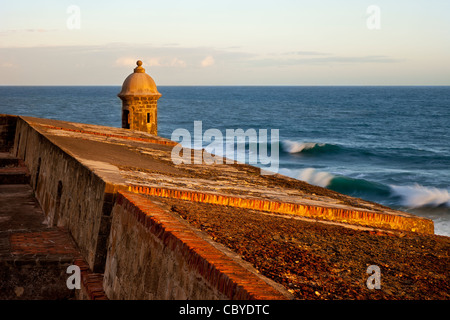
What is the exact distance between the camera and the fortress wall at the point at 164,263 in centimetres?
343

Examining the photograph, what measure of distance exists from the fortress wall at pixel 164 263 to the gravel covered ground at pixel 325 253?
294 mm

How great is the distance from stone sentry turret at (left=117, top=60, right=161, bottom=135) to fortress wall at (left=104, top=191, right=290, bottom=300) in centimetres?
1198

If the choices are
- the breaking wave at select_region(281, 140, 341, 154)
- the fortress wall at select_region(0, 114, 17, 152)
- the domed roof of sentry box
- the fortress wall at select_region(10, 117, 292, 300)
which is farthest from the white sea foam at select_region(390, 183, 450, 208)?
the fortress wall at select_region(10, 117, 292, 300)

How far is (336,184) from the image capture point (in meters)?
30.7

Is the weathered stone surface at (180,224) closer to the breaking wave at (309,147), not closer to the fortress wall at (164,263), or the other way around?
the fortress wall at (164,263)

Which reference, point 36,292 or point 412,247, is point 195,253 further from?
point 36,292

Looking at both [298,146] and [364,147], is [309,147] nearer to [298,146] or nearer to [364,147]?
[298,146]

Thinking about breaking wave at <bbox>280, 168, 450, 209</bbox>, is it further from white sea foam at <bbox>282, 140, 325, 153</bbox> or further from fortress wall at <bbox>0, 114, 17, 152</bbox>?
fortress wall at <bbox>0, 114, 17, 152</bbox>

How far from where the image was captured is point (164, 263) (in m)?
4.36

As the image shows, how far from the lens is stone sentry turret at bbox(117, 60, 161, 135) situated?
17.4 meters

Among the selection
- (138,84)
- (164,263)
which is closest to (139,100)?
(138,84)

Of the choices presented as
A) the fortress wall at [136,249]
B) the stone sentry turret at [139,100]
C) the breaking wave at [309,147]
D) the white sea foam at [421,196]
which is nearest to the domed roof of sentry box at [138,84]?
the stone sentry turret at [139,100]
